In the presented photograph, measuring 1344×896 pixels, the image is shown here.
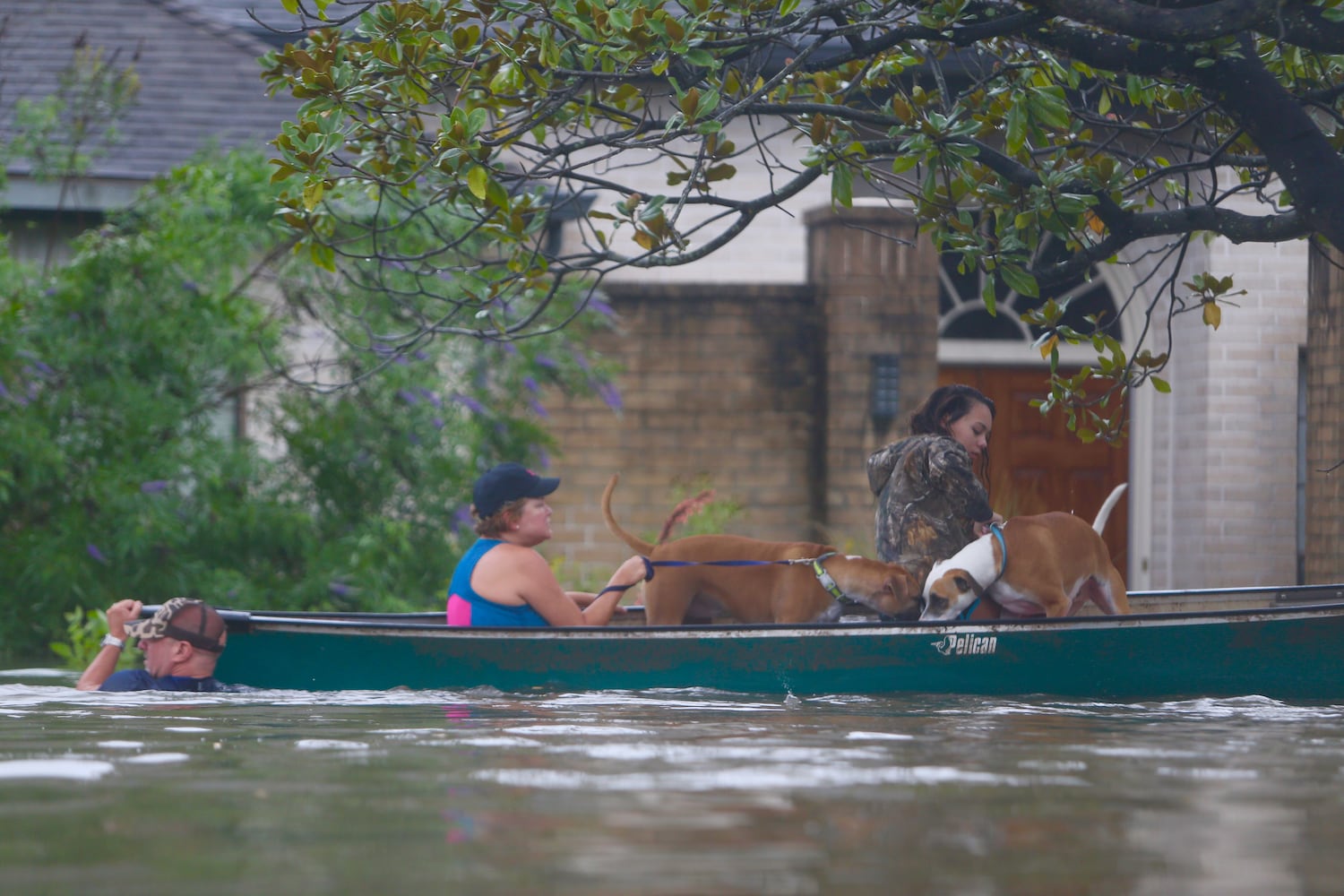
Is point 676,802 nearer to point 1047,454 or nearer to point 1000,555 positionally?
point 1000,555

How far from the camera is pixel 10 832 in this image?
13.3 feet

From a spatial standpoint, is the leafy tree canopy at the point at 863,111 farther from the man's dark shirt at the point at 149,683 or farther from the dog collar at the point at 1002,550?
the man's dark shirt at the point at 149,683

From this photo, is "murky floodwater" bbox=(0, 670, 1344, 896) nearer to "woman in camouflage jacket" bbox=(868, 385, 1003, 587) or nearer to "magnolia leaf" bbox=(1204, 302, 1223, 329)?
"woman in camouflage jacket" bbox=(868, 385, 1003, 587)

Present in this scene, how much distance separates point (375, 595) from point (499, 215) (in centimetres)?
393

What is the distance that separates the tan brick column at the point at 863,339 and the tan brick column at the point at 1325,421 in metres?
2.76

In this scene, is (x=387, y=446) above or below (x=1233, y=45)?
below

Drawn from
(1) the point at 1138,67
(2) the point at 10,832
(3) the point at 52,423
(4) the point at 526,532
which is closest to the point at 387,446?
(3) the point at 52,423

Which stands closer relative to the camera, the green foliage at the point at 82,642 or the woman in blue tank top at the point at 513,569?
the woman in blue tank top at the point at 513,569


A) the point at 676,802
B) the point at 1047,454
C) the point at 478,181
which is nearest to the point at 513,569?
the point at 478,181

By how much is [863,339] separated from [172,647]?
6862mm

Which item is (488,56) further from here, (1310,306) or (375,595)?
(1310,306)

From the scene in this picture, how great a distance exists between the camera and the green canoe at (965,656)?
754 centimetres

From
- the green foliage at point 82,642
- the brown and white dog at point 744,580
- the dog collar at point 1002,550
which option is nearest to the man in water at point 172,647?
the brown and white dog at point 744,580

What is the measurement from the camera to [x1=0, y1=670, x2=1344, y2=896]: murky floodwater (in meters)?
3.55
